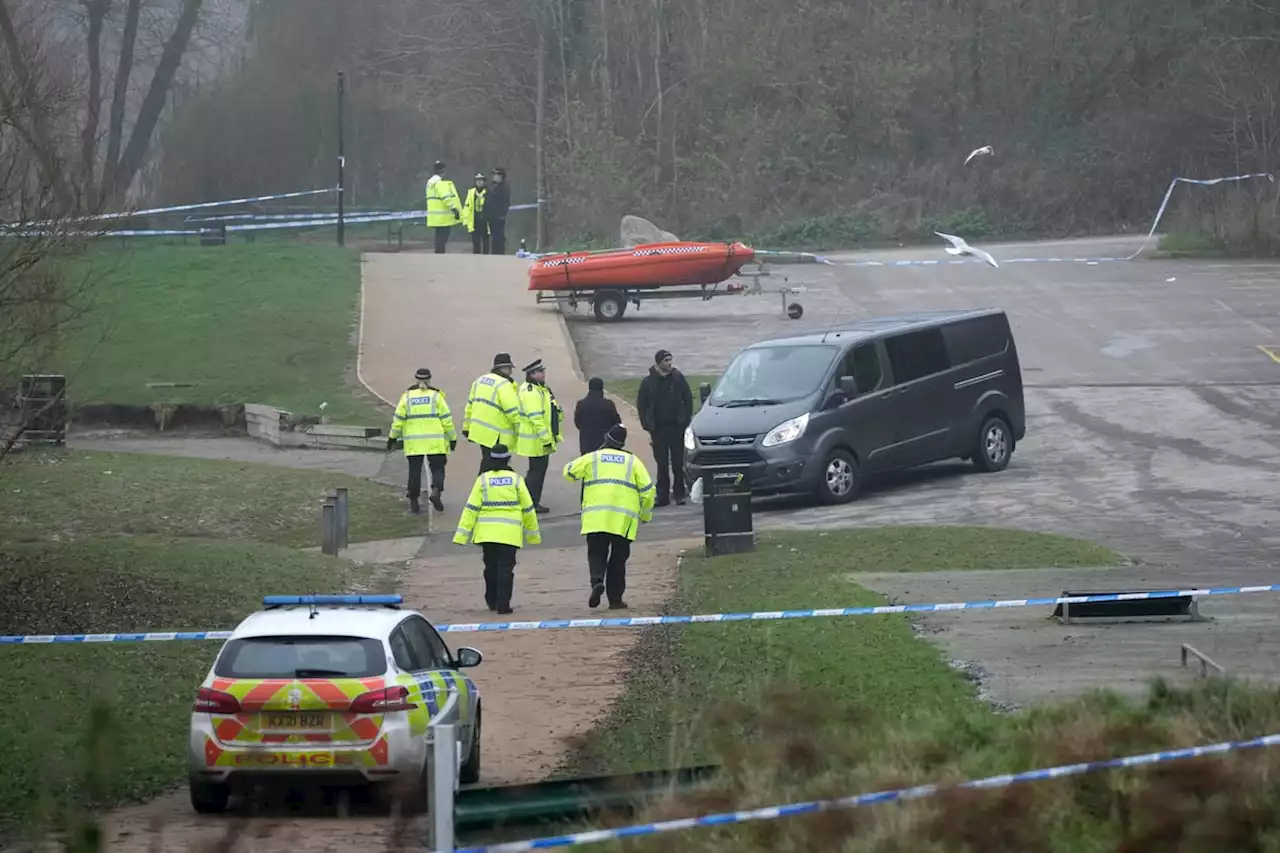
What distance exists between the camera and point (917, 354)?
23609mm

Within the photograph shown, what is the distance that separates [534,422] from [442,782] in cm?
1548

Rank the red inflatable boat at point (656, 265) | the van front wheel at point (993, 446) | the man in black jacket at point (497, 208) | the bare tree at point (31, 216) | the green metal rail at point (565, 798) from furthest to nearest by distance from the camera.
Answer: the man in black jacket at point (497, 208) → the red inflatable boat at point (656, 265) → the van front wheel at point (993, 446) → the bare tree at point (31, 216) → the green metal rail at point (565, 798)

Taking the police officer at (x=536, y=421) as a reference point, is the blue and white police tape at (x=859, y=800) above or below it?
below

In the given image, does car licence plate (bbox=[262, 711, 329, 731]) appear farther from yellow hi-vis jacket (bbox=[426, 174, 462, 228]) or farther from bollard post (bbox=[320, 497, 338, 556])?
yellow hi-vis jacket (bbox=[426, 174, 462, 228])

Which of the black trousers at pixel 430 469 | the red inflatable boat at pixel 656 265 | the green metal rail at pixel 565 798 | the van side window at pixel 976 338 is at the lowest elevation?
the green metal rail at pixel 565 798

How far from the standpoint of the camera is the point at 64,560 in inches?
680

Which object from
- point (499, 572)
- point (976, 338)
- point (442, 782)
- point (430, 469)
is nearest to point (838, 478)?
point (976, 338)

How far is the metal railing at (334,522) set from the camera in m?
20.0

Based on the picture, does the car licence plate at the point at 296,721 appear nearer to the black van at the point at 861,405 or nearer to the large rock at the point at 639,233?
the black van at the point at 861,405

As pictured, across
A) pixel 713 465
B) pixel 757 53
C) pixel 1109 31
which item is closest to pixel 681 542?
pixel 713 465

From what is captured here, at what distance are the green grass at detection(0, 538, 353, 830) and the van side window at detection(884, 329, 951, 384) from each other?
7.81 meters

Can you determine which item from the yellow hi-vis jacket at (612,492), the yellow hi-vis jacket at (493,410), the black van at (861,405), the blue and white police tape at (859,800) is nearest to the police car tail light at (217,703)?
the blue and white police tape at (859,800)

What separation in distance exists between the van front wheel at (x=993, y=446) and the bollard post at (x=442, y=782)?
18329mm

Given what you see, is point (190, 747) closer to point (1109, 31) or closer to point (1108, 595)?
point (1108, 595)
